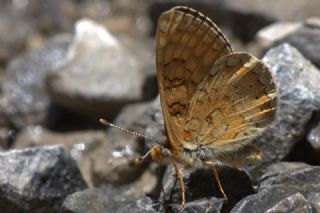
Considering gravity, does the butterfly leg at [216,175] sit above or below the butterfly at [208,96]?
below

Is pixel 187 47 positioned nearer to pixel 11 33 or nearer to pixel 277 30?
pixel 277 30

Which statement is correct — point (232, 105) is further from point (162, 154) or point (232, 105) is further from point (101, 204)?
point (101, 204)

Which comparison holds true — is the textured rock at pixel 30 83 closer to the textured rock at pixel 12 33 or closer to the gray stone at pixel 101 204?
the textured rock at pixel 12 33

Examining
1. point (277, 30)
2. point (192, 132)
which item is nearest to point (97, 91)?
point (277, 30)

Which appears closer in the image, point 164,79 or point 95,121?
point 164,79

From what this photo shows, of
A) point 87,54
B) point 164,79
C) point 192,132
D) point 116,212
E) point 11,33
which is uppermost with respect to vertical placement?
point 11,33

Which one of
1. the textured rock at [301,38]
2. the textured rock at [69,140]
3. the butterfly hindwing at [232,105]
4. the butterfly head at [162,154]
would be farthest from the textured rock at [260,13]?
the butterfly head at [162,154]
